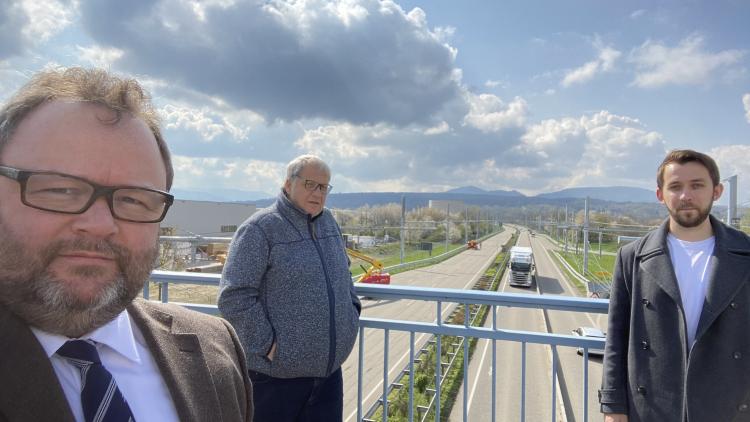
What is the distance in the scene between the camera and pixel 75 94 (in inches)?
31.1

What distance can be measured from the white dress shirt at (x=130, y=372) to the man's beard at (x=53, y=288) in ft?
0.16

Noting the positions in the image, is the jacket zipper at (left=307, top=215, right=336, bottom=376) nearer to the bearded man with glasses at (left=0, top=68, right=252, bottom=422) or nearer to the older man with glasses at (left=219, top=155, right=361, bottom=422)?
the older man with glasses at (left=219, top=155, right=361, bottom=422)

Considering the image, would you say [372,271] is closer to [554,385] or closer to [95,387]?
[554,385]

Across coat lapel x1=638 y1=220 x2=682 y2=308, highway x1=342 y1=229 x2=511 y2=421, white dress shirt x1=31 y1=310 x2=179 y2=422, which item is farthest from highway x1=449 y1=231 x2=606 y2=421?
white dress shirt x1=31 y1=310 x2=179 y2=422

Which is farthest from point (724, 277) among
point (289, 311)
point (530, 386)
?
point (530, 386)

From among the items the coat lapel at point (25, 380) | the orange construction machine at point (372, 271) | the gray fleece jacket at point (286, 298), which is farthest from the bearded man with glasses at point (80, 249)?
the orange construction machine at point (372, 271)

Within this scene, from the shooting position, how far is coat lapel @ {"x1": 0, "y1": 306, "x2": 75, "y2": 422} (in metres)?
0.63

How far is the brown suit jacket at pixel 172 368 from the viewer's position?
648mm

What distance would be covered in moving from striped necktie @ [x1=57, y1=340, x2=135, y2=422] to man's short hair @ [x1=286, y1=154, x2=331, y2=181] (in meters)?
1.40

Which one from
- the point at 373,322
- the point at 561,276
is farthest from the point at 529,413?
the point at 561,276

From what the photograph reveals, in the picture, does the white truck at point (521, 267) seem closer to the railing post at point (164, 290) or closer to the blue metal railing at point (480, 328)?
the blue metal railing at point (480, 328)

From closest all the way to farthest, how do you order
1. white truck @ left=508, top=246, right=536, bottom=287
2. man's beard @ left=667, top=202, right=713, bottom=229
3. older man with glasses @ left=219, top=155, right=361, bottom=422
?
man's beard @ left=667, top=202, right=713, bottom=229 < older man with glasses @ left=219, top=155, right=361, bottom=422 < white truck @ left=508, top=246, right=536, bottom=287

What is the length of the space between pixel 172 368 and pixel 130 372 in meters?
0.09

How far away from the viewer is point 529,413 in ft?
31.2
